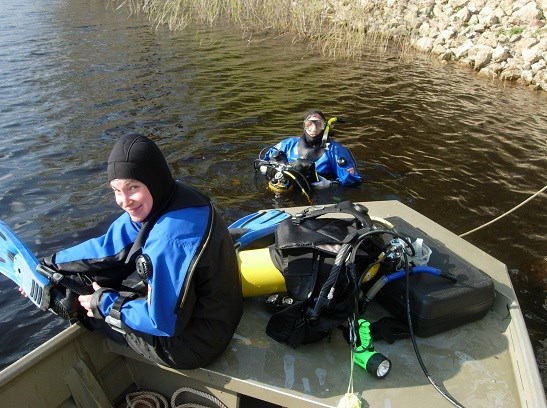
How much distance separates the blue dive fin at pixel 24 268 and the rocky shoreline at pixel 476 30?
10602 millimetres

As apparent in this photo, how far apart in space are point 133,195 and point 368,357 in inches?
58.2

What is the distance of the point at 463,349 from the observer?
9.22 feet

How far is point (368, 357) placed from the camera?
261 centimetres

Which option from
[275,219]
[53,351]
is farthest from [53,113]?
[53,351]

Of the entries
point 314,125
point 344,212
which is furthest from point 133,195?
point 314,125

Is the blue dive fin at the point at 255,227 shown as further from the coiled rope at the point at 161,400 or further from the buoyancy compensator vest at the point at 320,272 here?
the coiled rope at the point at 161,400

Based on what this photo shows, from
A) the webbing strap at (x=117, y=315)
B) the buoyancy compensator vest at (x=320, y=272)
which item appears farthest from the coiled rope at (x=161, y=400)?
the webbing strap at (x=117, y=315)

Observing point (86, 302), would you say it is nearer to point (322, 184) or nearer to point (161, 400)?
point (161, 400)

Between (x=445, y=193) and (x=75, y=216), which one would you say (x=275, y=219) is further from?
(x=445, y=193)

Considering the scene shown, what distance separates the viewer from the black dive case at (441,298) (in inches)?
109

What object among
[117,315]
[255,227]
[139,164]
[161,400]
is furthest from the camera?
[255,227]

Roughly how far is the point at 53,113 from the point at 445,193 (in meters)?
6.51

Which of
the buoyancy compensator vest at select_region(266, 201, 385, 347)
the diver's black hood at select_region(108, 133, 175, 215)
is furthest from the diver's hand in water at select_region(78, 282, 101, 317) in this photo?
the buoyancy compensator vest at select_region(266, 201, 385, 347)

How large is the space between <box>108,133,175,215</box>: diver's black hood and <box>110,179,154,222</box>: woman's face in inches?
1.1
